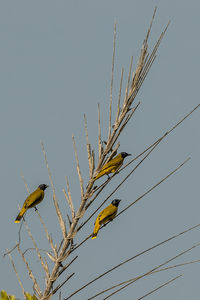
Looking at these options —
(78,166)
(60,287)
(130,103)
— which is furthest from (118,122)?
(60,287)

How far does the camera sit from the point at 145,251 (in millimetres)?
3639

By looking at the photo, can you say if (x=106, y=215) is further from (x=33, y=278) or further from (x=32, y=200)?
(x=33, y=278)

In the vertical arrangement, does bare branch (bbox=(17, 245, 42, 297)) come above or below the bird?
below

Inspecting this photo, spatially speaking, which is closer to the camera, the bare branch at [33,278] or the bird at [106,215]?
the bare branch at [33,278]

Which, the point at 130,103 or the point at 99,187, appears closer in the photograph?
the point at 99,187

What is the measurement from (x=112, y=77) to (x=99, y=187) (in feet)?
3.16

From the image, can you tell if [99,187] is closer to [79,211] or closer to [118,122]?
[79,211]

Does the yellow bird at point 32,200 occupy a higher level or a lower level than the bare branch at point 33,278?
higher

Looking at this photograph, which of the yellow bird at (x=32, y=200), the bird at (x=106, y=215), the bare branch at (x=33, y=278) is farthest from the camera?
the bird at (x=106, y=215)

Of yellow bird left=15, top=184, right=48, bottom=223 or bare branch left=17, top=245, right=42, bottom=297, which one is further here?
yellow bird left=15, top=184, right=48, bottom=223

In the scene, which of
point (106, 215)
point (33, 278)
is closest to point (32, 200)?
point (106, 215)

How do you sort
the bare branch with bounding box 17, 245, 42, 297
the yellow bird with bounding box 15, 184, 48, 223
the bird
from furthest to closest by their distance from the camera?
the bird, the yellow bird with bounding box 15, 184, 48, 223, the bare branch with bounding box 17, 245, 42, 297

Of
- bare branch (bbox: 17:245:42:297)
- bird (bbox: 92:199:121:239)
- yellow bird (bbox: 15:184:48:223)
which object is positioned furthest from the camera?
bird (bbox: 92:199:121:239)

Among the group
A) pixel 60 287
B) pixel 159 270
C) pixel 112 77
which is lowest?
pixel 159 270
